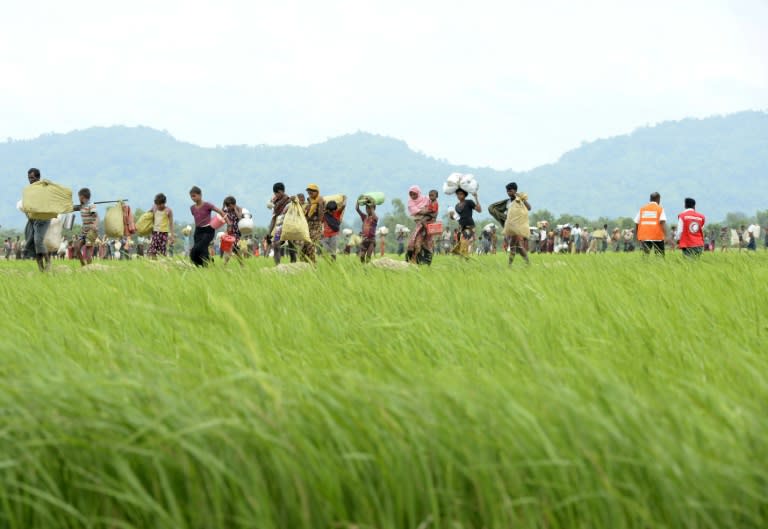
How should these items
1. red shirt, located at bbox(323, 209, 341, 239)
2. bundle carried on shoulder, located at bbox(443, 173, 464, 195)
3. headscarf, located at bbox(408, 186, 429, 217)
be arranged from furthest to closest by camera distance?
bundle carried on shoulder, located at bbox(443, 173, 464, 195)
headscarf, located at bbox(408, 186, 429, 217)
red shirt, located at bbox(323, 209, 341, 239)

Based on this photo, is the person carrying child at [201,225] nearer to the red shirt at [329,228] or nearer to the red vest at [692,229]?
the red shirt at [329,228]

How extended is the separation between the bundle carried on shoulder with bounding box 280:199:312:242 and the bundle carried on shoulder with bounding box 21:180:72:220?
3282 mm

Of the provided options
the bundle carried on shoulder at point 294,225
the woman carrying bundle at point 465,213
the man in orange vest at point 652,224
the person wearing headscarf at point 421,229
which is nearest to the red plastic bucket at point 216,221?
the bundle carried on shoulder at point 294,225

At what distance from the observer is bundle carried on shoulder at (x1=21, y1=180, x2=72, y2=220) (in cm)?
1346

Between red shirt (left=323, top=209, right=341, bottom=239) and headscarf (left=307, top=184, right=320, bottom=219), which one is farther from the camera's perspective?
red shirt (left=323, top=209, right=341, bottom=239)

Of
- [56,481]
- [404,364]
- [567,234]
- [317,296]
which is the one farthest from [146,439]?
[567,234]

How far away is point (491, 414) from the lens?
2.37m

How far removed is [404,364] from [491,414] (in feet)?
3.53

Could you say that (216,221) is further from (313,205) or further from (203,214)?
(313,205)

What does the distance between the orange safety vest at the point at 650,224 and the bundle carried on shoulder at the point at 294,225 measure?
6610mm

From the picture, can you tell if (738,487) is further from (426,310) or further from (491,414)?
(426,310)

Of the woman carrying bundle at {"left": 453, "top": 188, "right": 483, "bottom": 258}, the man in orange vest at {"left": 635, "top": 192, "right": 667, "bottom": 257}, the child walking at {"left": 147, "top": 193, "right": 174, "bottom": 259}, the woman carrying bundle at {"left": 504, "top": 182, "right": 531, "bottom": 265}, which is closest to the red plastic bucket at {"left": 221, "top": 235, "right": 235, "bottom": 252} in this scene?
the child walking at {"left": 147, "top": 193, "right": 174, "bottom": 259}

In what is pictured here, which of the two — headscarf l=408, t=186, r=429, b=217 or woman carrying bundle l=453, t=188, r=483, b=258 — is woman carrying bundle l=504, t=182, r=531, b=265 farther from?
headscarf l=408, t=186, r=429, b=217

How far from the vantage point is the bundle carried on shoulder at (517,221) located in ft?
52.0
